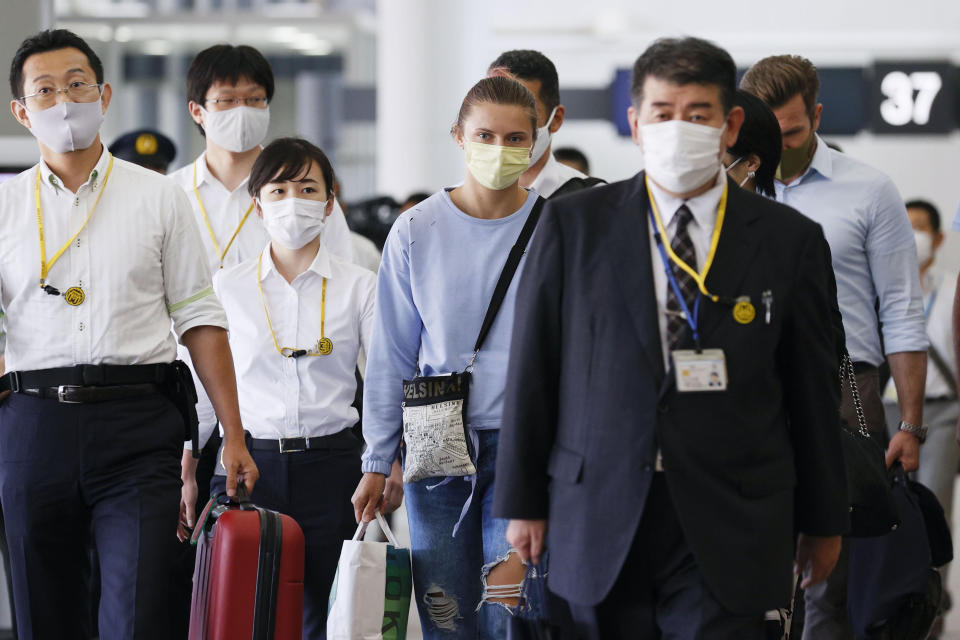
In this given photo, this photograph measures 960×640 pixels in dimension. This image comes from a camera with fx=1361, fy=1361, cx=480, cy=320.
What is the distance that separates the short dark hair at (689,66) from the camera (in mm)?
2715

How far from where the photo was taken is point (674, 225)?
2762mm

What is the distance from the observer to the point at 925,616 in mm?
4188

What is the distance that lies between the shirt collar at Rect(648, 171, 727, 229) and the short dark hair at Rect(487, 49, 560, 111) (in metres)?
1.68

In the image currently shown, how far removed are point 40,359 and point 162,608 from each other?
73 centimetres

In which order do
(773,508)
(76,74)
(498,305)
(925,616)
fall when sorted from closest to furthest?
1. (773,508)
2. (498,305)
3. (76,74)
4. (925,616)

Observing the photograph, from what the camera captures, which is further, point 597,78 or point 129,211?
point 597,78

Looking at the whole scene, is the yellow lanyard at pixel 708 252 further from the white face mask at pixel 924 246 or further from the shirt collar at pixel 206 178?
the white face mask at pixel 924 246

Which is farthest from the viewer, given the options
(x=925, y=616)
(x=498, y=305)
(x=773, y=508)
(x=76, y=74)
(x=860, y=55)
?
(x=860, y=55)

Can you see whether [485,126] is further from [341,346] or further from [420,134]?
[420,134]

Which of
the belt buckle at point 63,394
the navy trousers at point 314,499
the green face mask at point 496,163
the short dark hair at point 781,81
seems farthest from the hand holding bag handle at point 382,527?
the short dark hair at point 781,81

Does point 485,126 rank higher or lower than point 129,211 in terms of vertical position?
higher

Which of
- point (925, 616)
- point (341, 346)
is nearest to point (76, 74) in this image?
point (341, 346)

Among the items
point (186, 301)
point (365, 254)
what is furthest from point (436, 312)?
point (365, 254)

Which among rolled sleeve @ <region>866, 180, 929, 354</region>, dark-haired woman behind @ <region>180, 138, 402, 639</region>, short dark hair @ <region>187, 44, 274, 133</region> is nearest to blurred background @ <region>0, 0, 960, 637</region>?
short dark hair @ <region>187, 44, 274, 133</region>
